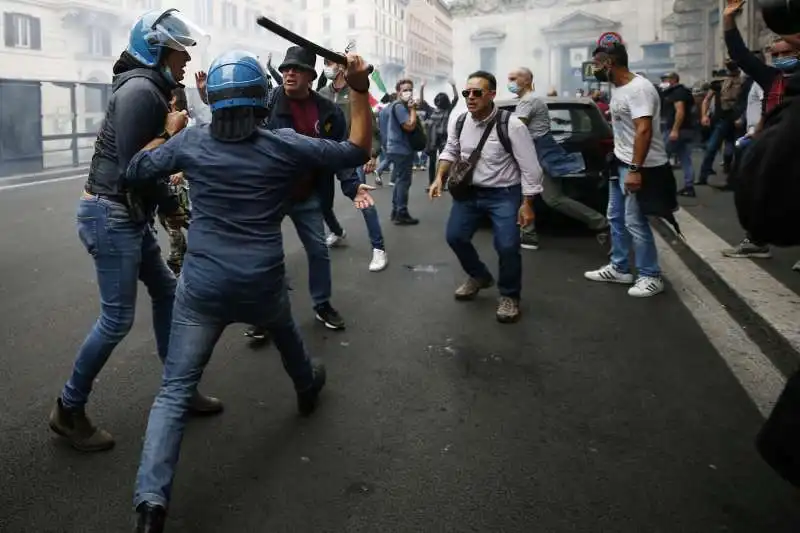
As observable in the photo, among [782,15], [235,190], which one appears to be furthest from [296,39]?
[782,15]

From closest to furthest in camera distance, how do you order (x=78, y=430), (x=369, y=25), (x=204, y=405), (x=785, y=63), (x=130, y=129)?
(x=130, y=129) < (x=78, y=430) < (x=204, y=405) < (x=785, y=63) < (x=369, y=25)

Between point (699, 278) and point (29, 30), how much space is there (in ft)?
112

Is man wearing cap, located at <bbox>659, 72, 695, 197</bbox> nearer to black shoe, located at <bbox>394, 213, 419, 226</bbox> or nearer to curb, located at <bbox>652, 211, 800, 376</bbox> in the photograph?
curb, located at <bbox>652, 211, 800, 376</bbox>

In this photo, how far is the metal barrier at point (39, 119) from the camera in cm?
1316

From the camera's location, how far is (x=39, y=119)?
13812 millimetres

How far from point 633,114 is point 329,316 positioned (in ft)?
7.55

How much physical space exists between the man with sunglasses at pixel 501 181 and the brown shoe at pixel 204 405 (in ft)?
6.36

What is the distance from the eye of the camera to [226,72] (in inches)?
86.6

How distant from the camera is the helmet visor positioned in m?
2.58

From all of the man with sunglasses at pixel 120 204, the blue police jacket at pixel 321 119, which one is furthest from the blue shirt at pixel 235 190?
the blue police jacket at pixel 321 119

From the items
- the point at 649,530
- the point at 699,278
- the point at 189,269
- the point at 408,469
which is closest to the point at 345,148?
→ the point at 189,269

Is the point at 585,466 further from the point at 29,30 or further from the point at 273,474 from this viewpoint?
the point at 29,30

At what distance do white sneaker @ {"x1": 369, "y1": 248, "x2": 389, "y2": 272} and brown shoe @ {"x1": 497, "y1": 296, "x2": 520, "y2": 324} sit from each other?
5.08ft

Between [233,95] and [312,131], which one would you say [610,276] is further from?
[233,95]
